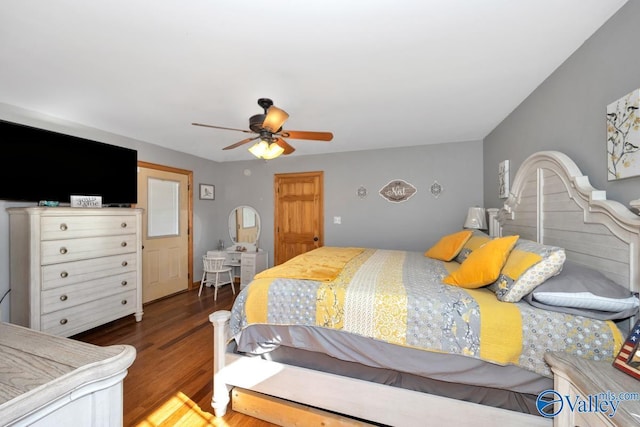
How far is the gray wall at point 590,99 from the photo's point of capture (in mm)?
1285

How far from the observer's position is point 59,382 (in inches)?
19.3

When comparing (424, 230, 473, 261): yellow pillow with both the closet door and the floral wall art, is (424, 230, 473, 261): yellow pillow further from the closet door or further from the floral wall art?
the closet door

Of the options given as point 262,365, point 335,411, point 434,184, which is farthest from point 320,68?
point 434,184

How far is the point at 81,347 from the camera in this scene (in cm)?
63

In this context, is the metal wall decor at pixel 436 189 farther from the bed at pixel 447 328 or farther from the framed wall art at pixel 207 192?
the framed wall art at pixel 207 192

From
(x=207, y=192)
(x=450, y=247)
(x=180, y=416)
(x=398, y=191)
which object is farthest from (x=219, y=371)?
(x=207, y=192)

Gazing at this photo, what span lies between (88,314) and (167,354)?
1.00 metres

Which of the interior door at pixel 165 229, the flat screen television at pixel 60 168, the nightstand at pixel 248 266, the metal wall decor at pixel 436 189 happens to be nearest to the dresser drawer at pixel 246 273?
the nightstand at pixel 248 266

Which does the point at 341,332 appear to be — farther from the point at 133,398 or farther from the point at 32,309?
the point at 32,309

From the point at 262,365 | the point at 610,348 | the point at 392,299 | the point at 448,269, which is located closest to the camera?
the point at 610,348

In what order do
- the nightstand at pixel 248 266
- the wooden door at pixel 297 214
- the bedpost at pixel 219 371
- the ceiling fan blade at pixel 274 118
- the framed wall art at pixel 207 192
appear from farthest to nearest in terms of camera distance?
the framed wall art at pixel 207 192, the wooden door at pixel 297 214, the nightstand at pixel 248 266, the ceiling fan blade at pixel 274 118, the bedpost at pixel 219 371

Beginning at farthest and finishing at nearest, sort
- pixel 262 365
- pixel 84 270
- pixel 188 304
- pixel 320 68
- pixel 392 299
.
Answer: pixel 188 304 < pixel 84 270 < pixel 320 68 < pixel 262 365 < pixel 392 299

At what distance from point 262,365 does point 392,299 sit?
3.05 ft

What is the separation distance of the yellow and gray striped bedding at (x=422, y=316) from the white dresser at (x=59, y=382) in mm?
1076
